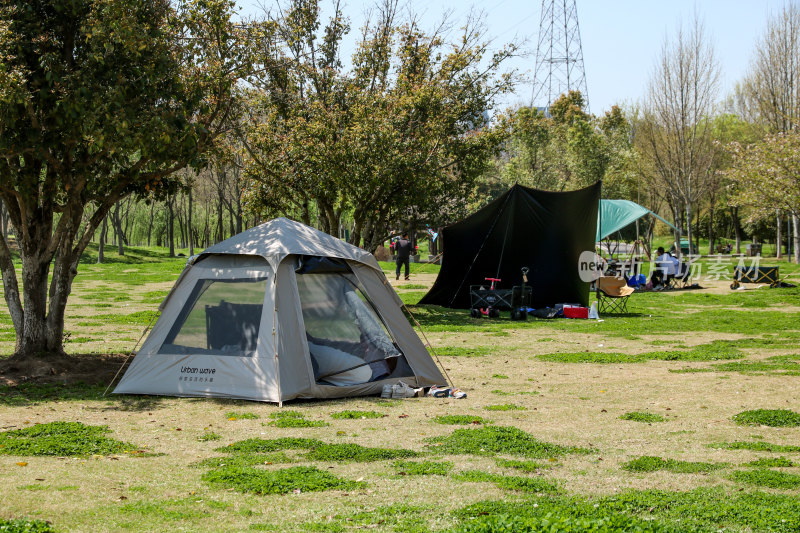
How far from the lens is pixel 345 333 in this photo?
32.0 ft

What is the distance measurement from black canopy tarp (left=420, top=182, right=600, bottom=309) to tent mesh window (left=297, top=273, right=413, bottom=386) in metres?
9.92

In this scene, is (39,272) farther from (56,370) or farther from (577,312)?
(577,312)

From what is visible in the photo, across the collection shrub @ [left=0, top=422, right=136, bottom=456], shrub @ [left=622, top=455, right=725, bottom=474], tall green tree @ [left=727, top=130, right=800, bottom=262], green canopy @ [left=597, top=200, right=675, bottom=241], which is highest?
tall green tree @ [left=727, top=130, right=800, bottom=262]

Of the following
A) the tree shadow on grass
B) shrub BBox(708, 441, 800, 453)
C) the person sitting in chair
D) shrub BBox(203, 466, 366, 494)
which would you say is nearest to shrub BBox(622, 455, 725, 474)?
shrub BBox(708, 441, 800, 453)

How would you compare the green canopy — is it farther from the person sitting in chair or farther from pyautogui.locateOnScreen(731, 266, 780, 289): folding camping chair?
pyautogui.locateOnScreen(731, 266, 780, 289): folding camping chair

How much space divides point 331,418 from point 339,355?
1.65 m

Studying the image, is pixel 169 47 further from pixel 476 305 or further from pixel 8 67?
pixel 476 305

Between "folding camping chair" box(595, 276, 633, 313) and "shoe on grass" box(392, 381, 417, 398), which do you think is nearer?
"shoe on grass" box(392, 381, 417, 398)

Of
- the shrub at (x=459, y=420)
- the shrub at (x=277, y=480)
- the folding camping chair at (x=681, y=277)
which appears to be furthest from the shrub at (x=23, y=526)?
Answer: the folding camping chair at (x=681, y=277)

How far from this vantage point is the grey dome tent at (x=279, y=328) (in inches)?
349

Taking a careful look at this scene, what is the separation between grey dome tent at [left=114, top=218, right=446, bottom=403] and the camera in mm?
8859

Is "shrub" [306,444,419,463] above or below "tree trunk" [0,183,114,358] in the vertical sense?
below

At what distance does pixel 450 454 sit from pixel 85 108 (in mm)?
6154

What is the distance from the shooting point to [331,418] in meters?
7.93
